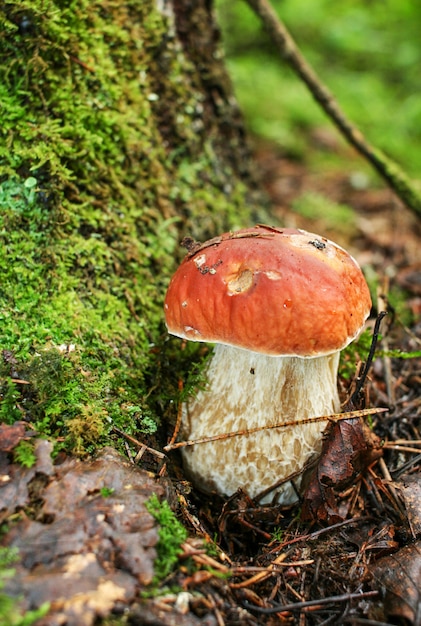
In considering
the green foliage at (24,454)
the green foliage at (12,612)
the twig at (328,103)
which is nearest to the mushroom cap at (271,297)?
the green foliage at (24,454)

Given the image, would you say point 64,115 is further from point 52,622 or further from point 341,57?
point 341,57

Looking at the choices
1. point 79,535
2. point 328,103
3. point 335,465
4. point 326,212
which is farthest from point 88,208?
point 326,212

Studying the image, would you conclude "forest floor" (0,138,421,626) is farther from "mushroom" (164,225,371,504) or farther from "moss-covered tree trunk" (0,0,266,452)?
"moss-covered tree trunk" (0,0,266,452)

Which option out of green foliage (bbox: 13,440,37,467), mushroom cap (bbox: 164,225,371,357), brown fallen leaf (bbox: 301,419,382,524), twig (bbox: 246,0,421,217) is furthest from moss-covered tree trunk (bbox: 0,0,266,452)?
brown fallen leaf (bbox: 301,419,382,524)

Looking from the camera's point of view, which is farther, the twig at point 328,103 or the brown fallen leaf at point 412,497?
the twig at point 328,103

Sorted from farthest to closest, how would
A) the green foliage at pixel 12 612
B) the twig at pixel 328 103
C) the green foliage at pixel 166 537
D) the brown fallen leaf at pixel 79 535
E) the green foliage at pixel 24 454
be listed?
the twig at pixel 328 103
the green foliage at pixel 24 454
the green foliage at pixel 166 537
the brown fallen leaf at pixel 79 535
the green foliage at pixel 12 612

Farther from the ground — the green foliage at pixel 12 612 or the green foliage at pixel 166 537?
the green foliage at pixel 12 612

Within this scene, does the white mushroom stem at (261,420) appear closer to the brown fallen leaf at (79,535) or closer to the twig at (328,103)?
the brown fallen leaf at (79,535)
